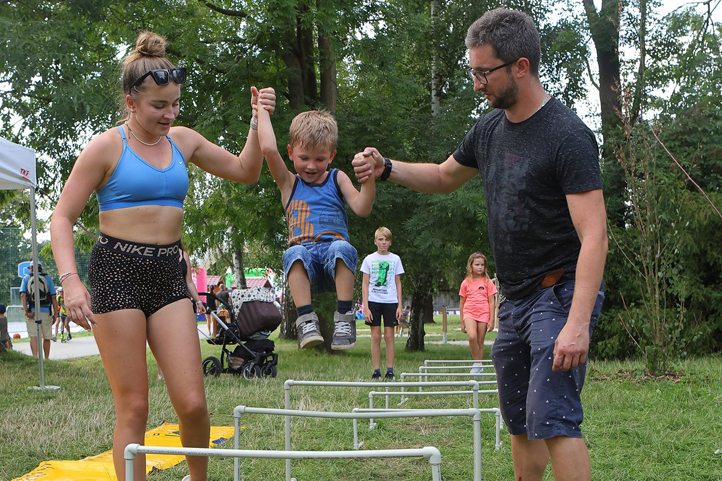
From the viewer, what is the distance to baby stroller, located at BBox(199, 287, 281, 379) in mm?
10016

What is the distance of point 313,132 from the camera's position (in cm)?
391

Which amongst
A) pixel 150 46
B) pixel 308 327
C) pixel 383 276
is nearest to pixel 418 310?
pixel 383 276

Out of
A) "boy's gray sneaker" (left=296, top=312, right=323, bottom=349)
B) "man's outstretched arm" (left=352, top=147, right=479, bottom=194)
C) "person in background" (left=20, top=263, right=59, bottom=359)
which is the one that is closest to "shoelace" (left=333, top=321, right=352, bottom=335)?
"boy's gray sneaker" (left=296, top=312, right=323, bottom=349)

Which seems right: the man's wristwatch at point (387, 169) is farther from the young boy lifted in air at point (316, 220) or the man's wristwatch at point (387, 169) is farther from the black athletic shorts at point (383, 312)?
the black athletic shorts at point (383, 312)

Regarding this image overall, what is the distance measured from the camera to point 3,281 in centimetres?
1903

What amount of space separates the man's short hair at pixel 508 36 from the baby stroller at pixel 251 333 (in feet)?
24.0

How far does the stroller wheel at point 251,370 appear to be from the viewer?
9969 millimetres

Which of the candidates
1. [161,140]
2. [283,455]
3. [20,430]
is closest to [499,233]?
[283,455]

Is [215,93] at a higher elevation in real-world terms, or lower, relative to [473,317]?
higher

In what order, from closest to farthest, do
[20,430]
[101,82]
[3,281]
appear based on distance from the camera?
1. [20,430]
2. [101,82]
3. [3,281]

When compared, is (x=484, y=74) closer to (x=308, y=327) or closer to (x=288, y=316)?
(x=308, y=327)

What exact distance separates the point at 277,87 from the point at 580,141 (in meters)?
11.3

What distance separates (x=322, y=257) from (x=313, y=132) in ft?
2.31

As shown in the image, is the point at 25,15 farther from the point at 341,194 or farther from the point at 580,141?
the point at 580,141
